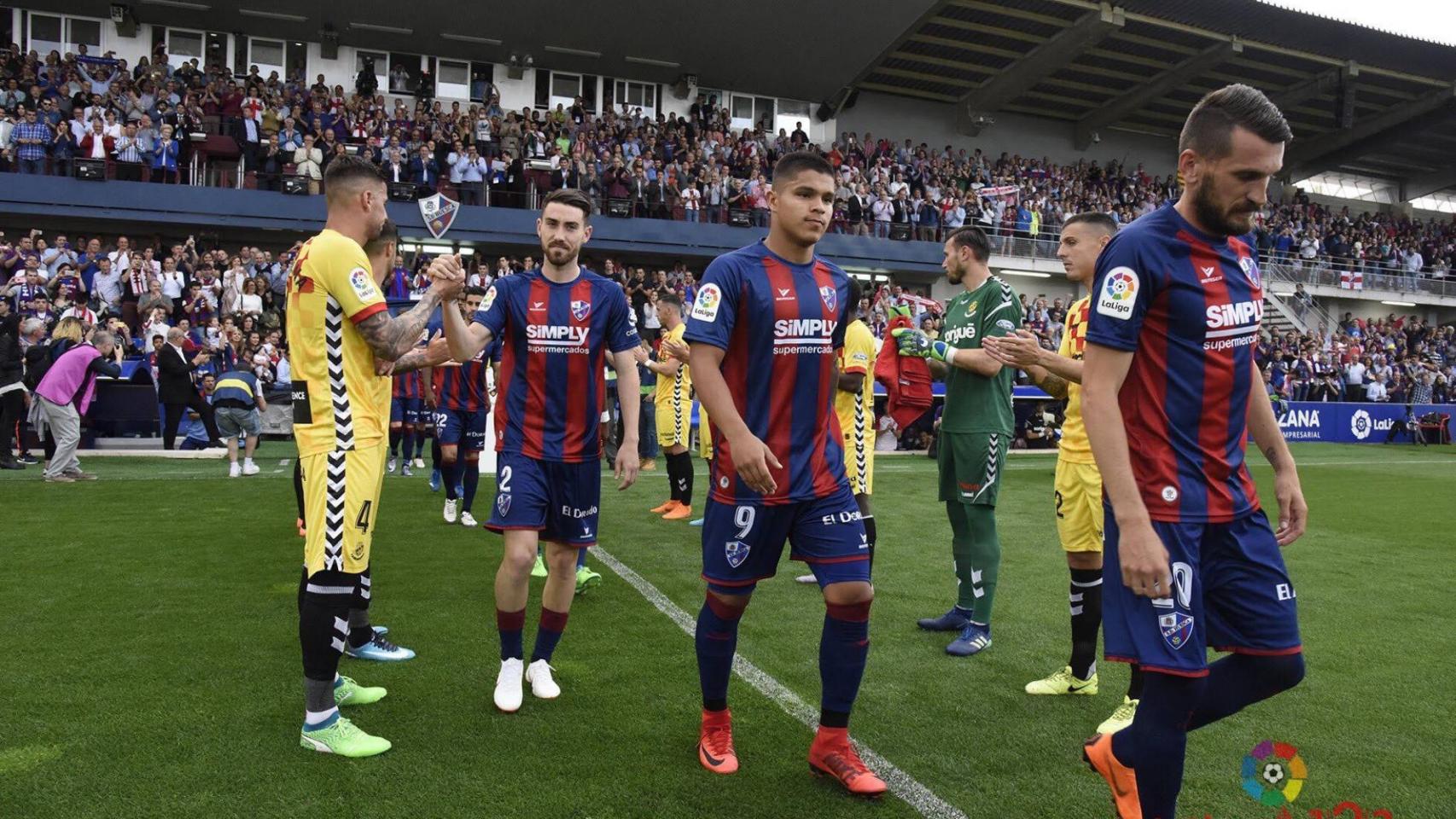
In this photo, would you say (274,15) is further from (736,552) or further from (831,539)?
(831,539)

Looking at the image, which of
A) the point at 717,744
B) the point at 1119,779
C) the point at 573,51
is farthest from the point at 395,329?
the point at 573,51

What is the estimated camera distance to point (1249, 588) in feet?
8.70

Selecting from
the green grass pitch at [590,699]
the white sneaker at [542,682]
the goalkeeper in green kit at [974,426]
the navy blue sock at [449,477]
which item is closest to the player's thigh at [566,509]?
the white sneaker at [542,682]

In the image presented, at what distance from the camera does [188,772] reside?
3445 mm

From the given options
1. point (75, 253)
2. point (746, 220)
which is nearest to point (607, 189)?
point (746, 220)

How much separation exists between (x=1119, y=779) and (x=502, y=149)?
25.9 meters

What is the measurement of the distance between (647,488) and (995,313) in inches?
308

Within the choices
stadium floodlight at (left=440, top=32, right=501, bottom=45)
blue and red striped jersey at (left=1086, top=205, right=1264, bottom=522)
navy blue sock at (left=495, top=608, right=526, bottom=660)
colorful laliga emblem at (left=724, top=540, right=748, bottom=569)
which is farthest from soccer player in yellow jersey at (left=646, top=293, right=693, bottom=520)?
stadium floodlight at (left=440, top=32, right=501, bottom=45)

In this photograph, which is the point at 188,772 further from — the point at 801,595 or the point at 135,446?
the point at 135,446

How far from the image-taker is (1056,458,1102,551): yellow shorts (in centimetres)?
458

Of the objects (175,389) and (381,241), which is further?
(175,389)

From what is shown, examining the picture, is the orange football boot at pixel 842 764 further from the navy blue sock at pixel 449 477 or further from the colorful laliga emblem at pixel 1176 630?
the navy blue sock at pixel 449 477

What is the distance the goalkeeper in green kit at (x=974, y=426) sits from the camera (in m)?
5.35

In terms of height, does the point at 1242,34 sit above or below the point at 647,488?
above
